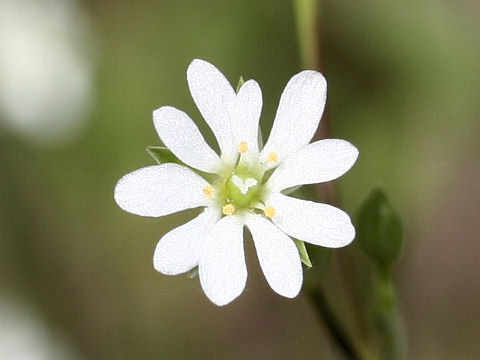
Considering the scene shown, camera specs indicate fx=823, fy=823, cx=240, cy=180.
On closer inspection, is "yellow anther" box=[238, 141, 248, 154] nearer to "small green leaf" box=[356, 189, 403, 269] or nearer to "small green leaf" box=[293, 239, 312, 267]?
"small green leaf" box=[293, 239, 312, 267]

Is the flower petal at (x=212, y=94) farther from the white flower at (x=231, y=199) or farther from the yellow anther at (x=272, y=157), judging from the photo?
the yellow anther at (x=272, y=157)

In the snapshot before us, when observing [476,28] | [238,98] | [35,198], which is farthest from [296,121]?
[476,28]

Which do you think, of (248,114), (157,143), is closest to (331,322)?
(248,114)

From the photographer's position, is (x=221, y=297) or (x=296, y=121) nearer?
(x=221, y=297)

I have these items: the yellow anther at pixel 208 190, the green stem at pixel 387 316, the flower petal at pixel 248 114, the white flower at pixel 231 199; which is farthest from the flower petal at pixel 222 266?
the green stem at pixel 387 316

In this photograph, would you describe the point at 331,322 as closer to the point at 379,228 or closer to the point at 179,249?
the point at 379,228

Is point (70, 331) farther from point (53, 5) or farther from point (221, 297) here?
point (221, 297)
